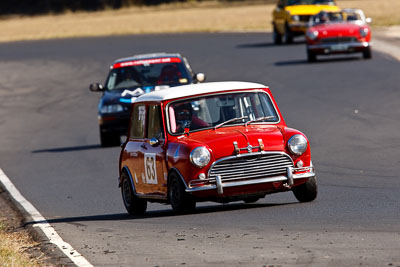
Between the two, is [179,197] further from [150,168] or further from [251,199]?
[251,199]

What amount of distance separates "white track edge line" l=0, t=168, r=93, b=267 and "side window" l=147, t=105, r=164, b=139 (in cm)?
153

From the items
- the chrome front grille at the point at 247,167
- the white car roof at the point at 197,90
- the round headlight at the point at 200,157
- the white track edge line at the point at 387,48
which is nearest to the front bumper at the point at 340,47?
the white track edge line at the point at 387,48

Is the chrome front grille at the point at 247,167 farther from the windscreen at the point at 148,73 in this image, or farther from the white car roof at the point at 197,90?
the windscreen at the point at 148,73

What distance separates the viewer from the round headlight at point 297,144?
11159 millimetres

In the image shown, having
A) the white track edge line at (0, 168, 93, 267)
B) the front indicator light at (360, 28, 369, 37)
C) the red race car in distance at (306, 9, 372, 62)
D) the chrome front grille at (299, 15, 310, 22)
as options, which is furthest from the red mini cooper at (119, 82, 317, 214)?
the chrome front grille at (299, 15, 310, 22)

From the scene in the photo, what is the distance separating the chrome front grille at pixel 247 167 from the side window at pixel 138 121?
1714 millimetres

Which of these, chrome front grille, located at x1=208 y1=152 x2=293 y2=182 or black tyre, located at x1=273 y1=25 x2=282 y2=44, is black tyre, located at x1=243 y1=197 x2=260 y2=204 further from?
black tyre, located at x1=273 y1=25 x2=282 y2=44

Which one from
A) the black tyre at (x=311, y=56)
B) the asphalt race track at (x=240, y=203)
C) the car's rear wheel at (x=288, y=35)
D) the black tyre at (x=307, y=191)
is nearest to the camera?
the asphalt race track at (x=240, y=203)

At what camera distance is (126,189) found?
502 inches

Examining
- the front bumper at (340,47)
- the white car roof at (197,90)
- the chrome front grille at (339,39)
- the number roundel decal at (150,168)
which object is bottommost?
the front bumper at (340,47)

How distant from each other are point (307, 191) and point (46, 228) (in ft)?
9.12

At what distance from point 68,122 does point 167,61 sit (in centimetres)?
763

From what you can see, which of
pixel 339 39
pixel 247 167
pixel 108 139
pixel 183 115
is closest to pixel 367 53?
pixel 339 39

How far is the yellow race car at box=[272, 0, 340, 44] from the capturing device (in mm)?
40062
